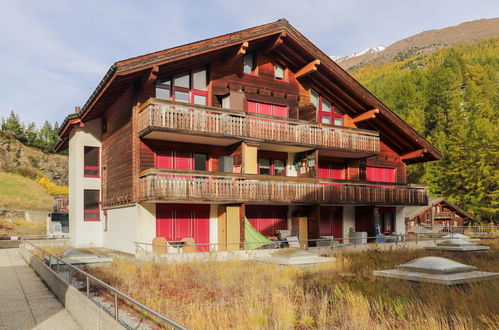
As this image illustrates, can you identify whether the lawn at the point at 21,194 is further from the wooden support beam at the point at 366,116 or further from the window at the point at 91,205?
the wooden support beam at the point at 366,116

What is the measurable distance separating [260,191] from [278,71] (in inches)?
322

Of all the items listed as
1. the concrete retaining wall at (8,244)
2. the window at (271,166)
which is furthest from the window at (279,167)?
the concrete retaining wall at (8,244)

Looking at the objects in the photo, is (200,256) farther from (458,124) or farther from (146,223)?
(458,124)

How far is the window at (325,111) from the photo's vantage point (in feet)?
90.2

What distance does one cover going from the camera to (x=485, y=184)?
56.2 meters

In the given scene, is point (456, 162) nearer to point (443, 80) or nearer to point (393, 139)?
point (443, 80)

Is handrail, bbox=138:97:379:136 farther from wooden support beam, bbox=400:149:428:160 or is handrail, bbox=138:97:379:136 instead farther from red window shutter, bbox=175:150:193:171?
wooden support beam, bbox=400:149:428:160

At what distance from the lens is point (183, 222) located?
22047mm

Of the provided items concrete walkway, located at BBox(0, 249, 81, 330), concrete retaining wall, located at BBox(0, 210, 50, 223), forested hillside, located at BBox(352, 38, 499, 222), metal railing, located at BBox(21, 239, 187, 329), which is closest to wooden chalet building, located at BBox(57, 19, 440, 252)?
metal railing, located at BBox(21, 239, 187, 329)

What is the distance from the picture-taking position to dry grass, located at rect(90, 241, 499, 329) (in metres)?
7.92

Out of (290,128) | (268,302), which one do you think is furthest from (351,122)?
(268,302)

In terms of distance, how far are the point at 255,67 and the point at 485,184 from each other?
4413 centimetres

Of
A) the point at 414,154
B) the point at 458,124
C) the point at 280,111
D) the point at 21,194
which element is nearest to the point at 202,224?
the point at 280,111

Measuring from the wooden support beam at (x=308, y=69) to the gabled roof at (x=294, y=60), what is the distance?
0.30 m
